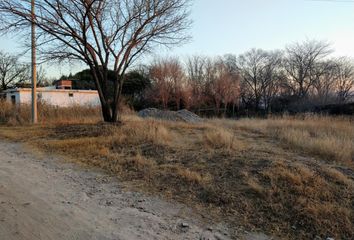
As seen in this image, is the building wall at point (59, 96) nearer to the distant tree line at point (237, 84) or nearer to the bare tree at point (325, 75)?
the distant tree line at point (237, 84)

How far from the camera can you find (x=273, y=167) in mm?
6141

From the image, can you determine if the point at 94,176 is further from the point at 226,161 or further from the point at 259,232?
the point at 259,232

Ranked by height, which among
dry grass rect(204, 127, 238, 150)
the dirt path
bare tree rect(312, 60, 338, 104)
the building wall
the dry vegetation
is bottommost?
the dirt path

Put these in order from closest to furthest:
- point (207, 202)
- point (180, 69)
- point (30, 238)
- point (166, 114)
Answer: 1. point (30, 238)
2. point (207, 202)
3. point (166, 114)
4. point (180, 69)

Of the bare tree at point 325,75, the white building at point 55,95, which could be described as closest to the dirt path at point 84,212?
the white building at point 55,95

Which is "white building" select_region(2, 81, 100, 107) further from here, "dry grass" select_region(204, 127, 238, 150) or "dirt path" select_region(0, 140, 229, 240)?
"dirt path" select_region(0, 140, 229, 240)

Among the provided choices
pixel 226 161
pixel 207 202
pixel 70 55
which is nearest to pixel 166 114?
pixel 70 55

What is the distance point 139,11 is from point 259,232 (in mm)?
11997

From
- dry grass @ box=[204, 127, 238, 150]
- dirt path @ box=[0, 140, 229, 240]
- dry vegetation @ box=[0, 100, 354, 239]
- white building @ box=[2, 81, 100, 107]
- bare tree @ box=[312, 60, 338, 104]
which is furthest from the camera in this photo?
bare tree @ box=[312, 60, 338, 104]

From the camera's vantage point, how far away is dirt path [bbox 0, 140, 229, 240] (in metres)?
3.66

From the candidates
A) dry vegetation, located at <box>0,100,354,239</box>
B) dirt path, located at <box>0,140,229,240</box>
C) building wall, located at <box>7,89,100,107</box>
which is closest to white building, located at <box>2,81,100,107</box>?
building wall, located at <box>7,89,100,107</box>

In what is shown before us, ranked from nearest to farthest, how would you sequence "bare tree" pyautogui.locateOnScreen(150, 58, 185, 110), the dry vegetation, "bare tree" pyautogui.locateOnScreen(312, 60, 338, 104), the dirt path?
the dirt path, the dry vegetation, "bare tree" pyautogui.locateOnScreen(150, 58, 185, 110), "bare tree" pyautogui.locateOnScreen(312, 60, 338, 104)

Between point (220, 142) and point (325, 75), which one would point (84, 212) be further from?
point (325, 75)

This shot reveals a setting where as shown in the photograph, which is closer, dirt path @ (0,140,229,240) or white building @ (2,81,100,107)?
dirt path @ (0,140,229,240)
